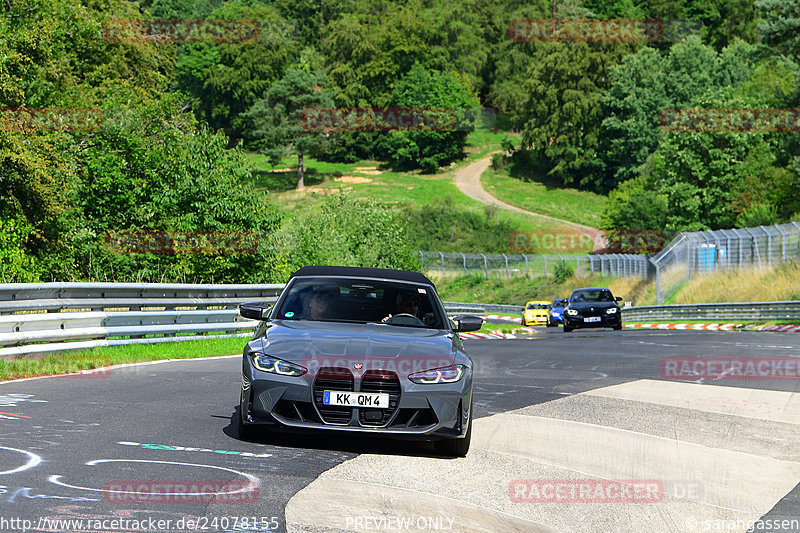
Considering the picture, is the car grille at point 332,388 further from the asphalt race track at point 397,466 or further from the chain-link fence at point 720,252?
the chain-link fence at point 720,252

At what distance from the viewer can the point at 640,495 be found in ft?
23.3

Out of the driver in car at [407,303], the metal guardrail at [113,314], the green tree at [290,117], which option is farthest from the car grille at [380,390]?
the green tree at [290,117]

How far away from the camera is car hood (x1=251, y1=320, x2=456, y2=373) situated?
7711 mm

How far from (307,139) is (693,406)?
108 metres

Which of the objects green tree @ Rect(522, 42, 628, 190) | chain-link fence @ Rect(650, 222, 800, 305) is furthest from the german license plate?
green tree @ Rect(522, 42, 628, 190)

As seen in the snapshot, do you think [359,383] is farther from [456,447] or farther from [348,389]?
[456,447]

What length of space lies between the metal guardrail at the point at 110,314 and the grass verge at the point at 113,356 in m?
0.16

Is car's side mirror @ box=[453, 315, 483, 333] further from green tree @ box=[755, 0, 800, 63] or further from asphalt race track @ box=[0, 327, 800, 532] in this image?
green tree @ box=[755, 0, 800, 63]

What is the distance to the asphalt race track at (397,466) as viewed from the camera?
5719mm

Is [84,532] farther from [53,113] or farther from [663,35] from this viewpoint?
[663,35]

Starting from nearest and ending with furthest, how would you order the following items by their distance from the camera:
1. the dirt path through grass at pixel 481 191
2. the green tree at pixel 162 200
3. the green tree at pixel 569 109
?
the green tree at pixel 162 200 < the dirt path through grass at pixel 481 191 < the green tree at pixel 569 109

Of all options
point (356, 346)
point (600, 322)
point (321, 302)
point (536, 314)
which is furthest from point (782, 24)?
point (356, 346)

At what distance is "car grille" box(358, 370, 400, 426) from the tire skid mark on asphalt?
29cm

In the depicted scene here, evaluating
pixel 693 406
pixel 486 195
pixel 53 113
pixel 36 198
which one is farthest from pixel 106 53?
pixel 486 195
